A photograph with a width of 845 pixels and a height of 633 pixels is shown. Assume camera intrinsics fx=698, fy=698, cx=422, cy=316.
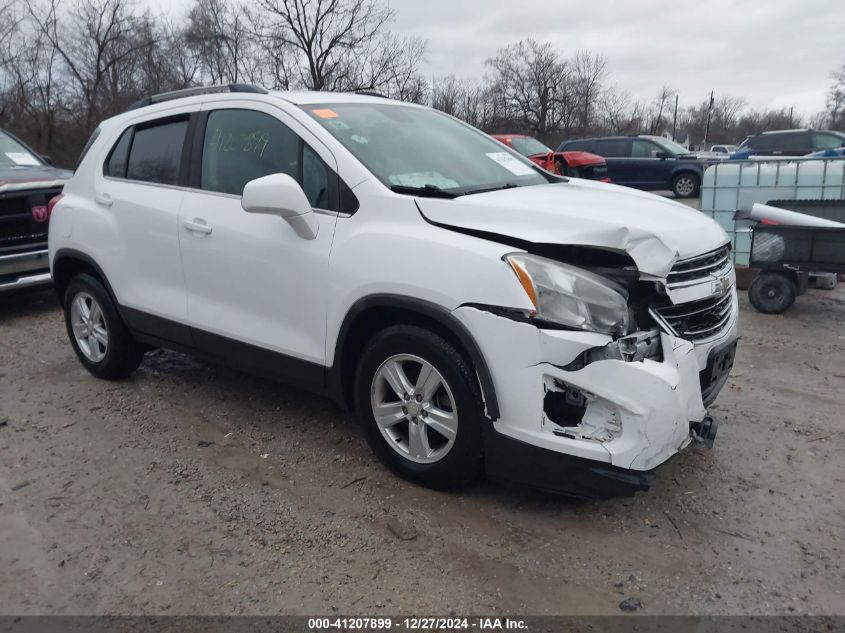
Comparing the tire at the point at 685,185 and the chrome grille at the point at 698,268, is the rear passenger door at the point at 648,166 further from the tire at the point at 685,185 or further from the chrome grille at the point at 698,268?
the chrome grille at the point at 698,268

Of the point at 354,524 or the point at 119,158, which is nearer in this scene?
the point at 354,524

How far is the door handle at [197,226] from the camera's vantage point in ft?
12.6

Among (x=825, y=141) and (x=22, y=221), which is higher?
(x=825, y=141)

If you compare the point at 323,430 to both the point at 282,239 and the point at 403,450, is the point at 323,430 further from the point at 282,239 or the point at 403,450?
the point at 282,239

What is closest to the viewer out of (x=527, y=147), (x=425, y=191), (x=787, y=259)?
(x=425, y=191)

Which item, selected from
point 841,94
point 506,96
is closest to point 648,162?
point 506,96

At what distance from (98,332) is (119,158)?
1.22 m

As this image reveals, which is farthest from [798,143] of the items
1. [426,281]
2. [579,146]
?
[426,281]

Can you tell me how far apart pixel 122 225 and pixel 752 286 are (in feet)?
18.5

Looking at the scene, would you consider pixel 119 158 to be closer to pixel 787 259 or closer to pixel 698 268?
pixel 698 268

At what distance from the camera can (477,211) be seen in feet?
9.96

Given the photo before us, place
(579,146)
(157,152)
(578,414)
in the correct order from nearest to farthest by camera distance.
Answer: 1. (578,414)
2. (157,152)
3. (579,146)

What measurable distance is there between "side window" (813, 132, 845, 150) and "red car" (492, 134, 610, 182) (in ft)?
21.6

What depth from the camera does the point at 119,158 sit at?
4.62 meters
